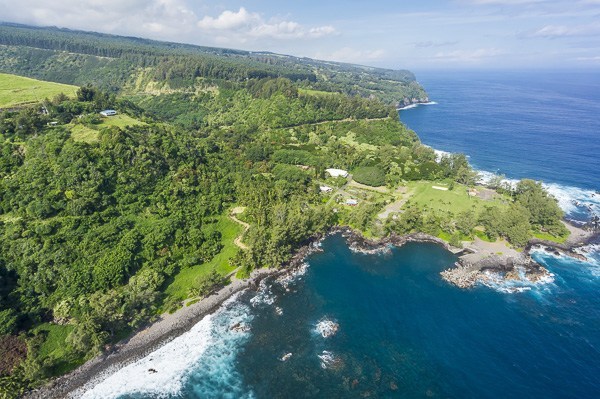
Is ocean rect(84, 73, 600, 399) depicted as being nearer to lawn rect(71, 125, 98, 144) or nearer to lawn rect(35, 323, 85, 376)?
lawn rect(35, 323, 85, 376)

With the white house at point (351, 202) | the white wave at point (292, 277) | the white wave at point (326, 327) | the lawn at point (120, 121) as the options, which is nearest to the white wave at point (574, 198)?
the white house at point (351, 202)

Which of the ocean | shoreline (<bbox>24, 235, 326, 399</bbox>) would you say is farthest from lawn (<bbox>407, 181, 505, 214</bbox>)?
shoreline (<bbox>24, 235, 326, 399</bbox>)

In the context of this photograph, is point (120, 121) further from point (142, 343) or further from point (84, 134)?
point (142, 343)

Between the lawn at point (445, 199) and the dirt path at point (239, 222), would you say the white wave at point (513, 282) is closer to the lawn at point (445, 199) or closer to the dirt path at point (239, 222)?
the lawn at point (445, 199)

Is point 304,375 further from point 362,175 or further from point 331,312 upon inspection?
point 362,175

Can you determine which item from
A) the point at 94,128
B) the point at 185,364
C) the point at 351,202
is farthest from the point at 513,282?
the point at 94,128

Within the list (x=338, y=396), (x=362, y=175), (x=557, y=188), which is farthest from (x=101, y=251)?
(x=557, y=188)
